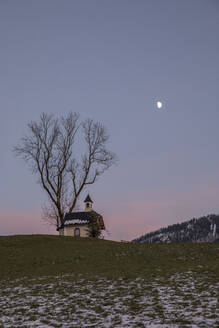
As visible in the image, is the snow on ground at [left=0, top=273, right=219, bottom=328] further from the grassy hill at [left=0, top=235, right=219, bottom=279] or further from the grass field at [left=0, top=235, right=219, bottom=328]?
the grassy hill at [left=0, top=235, right=219, bottom=279]

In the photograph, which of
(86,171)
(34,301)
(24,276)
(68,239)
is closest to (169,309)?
(34,301)

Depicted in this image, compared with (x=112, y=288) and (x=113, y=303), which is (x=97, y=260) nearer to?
(x=112, y=288)

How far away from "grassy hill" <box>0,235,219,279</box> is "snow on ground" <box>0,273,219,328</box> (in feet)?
9.20

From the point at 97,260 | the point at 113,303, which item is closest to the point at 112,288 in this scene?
the point at 113,303

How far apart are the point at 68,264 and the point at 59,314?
40.4 ft

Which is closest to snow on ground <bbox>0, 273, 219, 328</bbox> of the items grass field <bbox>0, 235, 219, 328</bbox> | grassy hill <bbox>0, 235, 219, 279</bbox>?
grass field <bbox>0, 235, 219, 328</bbox>

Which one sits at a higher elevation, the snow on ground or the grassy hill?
the grassy hill

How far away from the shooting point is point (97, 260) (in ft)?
82.8

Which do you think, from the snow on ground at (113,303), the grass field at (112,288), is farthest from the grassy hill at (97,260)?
the snow on ground at (113,303)

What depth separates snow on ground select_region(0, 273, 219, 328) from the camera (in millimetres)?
10711

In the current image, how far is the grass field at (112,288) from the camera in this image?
11109 mm

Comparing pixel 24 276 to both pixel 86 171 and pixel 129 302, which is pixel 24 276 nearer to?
pixel 129 302

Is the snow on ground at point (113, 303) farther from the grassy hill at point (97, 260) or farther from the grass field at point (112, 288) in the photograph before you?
the grassy hill at point (97, 260)

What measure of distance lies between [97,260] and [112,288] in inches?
388
